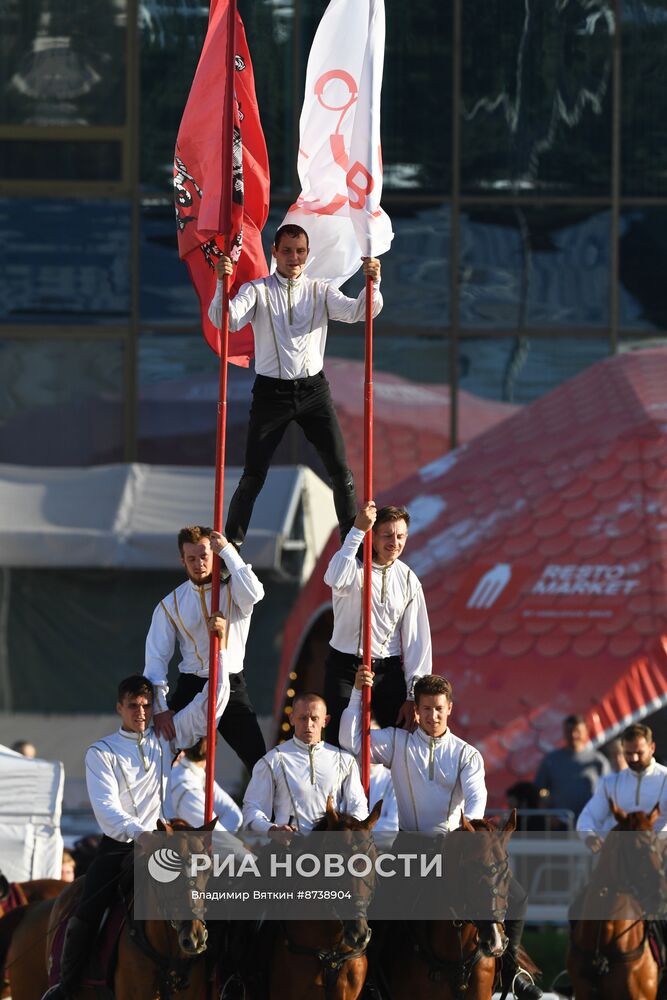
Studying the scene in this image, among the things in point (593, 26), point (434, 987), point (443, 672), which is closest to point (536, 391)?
point (593, 26)

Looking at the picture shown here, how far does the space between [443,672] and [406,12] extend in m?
10.5

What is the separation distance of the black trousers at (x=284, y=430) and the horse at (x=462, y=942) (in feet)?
6.82

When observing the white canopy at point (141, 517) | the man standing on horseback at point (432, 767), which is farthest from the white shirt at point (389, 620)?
the white canopy at point (141, 517)

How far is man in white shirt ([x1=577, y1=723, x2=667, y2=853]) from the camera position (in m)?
11.4

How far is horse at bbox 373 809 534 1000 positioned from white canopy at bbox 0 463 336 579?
12.6 metres

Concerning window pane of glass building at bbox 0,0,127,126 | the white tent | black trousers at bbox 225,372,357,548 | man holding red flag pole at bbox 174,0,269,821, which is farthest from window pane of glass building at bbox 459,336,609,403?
black trousers at bbox 225,372,357,548

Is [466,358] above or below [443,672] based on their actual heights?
above

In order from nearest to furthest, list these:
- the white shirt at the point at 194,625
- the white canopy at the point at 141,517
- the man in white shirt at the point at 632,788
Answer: the white shirt at the point at 194,625
the man in white shirt at the point at 632,788
the white canopy at the point at 141,517

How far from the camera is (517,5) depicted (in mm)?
25406

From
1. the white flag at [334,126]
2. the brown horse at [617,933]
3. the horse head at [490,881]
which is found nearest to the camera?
the horse head at [490,881]

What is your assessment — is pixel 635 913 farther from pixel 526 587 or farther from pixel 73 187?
pixel 73 187

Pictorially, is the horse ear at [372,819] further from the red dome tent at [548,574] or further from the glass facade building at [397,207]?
the glass facade building at [397,207]

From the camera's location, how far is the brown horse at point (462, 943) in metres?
9.29

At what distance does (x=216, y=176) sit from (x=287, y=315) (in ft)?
3.81
